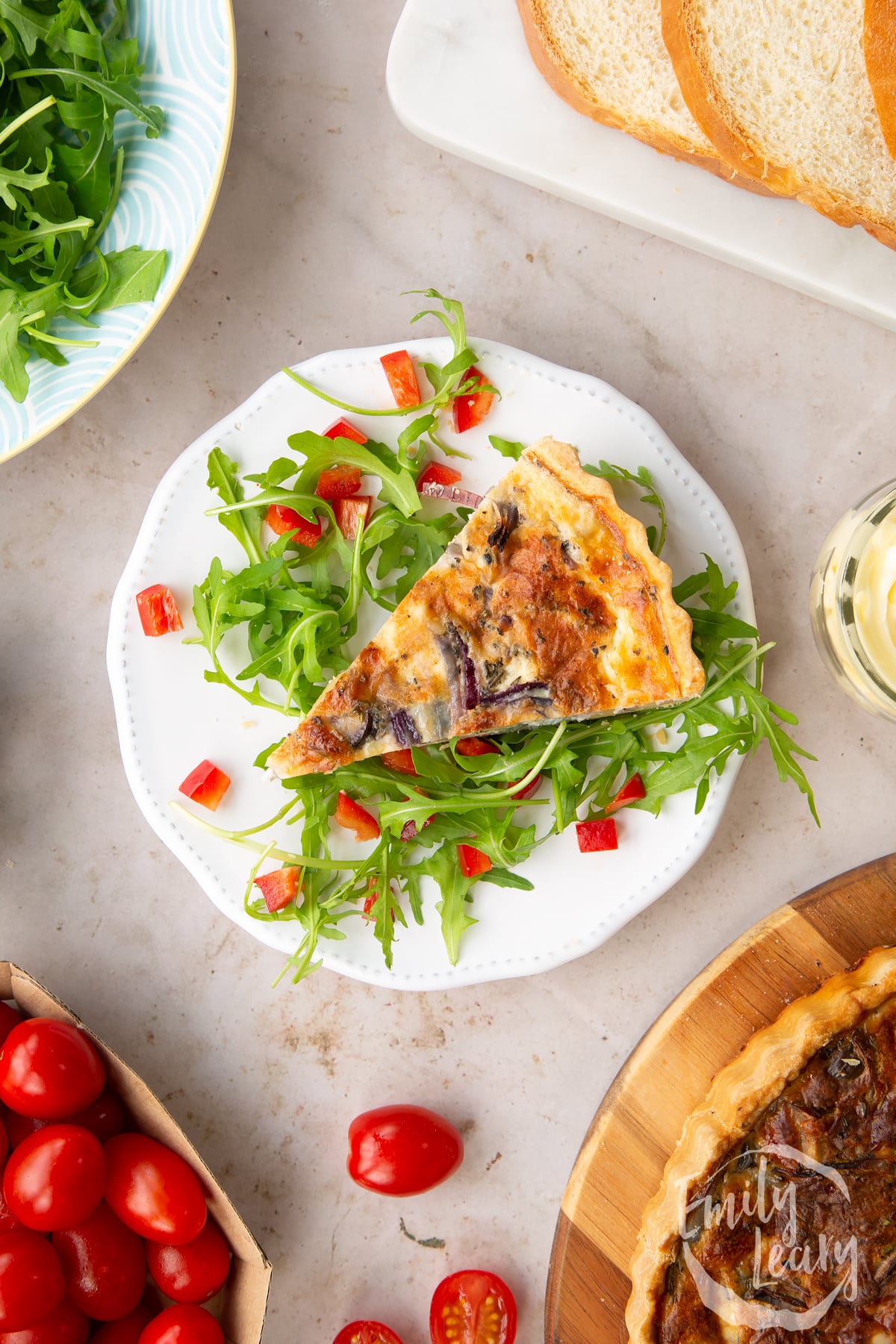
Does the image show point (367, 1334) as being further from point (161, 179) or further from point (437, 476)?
point (161, 179)

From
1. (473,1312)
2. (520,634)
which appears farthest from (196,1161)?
(520,634)

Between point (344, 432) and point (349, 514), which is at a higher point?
point (344, 432)

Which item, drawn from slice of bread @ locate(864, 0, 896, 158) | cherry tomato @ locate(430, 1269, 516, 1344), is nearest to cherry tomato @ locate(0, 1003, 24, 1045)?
cherry tomato @ locate(430, 1269, 516, 1344)

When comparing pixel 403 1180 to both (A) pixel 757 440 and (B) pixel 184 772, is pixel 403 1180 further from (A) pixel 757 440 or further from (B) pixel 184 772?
(A) pixel 757 440

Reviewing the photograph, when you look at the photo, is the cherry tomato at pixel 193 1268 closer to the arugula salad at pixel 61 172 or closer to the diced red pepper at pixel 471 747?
the diced red pepper at pixel 471 747

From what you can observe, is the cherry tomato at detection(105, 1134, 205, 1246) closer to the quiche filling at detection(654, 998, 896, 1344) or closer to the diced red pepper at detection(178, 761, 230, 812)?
the diced red pepper at detection(178, 761, 230, 812)

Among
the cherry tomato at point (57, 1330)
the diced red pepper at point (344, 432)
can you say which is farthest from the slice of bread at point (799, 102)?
the cherry tomato at point (57, 1330)
